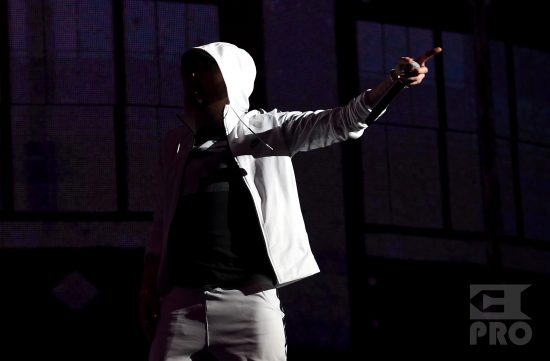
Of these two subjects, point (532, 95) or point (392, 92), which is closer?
point (392, 92)

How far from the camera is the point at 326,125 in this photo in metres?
3.12

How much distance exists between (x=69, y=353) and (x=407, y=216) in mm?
2461

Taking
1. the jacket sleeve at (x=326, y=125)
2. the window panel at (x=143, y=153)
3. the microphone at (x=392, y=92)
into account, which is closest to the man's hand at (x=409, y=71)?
the microphone at (x=392, y=92)

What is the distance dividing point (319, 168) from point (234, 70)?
2762mm

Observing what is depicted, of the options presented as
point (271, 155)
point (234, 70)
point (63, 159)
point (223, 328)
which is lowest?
point (223, 328)

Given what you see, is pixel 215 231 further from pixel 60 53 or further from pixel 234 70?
pixel 60 53

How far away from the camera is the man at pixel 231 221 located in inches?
120

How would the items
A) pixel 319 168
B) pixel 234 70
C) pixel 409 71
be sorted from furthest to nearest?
pixel 319 168
pixel 234 70
pixel 409 71

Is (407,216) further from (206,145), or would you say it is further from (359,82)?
(206,145)

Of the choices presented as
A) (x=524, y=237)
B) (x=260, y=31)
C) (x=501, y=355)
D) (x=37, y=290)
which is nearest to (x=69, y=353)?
(x=37, y=290)

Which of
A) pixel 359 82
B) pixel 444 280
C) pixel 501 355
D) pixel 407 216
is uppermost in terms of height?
pixel 359 82

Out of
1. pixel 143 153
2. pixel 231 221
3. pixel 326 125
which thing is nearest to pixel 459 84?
pixel 143 153

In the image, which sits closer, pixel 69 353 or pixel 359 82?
pixel 69 353

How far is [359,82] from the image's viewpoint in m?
6.23
